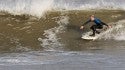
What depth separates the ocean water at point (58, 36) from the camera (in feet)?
41.6

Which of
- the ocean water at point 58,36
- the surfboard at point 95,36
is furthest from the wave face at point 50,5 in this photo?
the surfboard at point 95,36

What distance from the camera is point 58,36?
18203 mm

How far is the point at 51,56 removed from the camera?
13969 mm

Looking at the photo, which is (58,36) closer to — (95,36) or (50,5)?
(95,36)

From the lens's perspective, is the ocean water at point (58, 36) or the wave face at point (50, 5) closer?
the ocean water at point (58, 36)

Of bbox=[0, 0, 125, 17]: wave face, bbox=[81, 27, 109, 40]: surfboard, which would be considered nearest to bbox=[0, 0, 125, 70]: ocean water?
bbox=[0, 0, 125, 17]: wave face

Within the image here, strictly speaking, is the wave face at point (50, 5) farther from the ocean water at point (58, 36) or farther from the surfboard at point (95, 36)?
the surfboard at point (95, 36)

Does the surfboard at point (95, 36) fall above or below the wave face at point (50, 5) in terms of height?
below

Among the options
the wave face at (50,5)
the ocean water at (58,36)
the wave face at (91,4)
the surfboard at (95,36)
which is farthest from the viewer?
the wave face at (91,4)

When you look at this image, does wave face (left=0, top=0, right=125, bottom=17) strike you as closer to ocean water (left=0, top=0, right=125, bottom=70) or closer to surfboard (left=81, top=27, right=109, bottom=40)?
ocean water (left=0, top=0, right=125, bottom=70)

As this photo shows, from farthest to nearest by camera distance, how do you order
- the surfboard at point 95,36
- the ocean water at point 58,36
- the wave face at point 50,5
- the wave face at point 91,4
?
the wave face at point 91,4 → the wave face at point 50,5 → the surfboard at point 95,36 → the ocean water at point 58,36

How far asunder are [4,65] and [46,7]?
1073cm

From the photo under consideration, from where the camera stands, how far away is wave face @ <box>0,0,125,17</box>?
2244 cm

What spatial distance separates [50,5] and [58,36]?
5.18m
